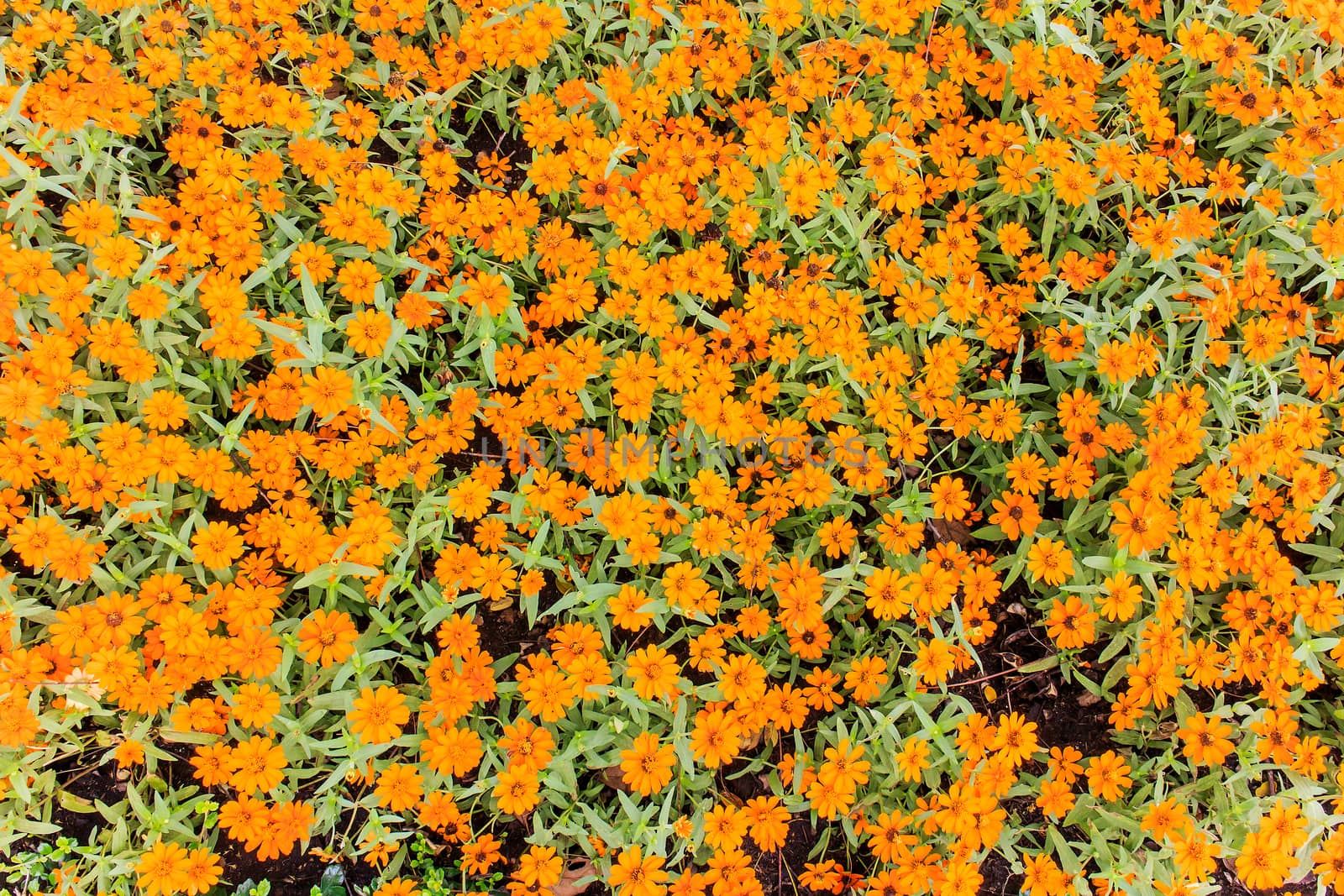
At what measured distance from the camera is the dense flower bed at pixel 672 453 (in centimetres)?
255

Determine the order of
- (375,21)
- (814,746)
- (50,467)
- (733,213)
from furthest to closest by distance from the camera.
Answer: (375,21) → (733,213) → (814,746) → (50,467)

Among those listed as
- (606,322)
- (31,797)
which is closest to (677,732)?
(606,322)

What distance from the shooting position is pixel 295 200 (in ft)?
10.3

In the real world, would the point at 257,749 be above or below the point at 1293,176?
below

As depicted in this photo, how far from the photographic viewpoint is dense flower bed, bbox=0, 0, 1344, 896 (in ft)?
8.36

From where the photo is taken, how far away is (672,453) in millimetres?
2914

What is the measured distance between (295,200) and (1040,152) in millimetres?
2818

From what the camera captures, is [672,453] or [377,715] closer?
[377,715]

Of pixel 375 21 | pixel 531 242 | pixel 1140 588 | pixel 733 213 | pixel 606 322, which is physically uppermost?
pixel 375 21

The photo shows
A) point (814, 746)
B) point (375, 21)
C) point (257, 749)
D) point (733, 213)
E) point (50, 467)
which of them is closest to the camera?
point (257, 749)

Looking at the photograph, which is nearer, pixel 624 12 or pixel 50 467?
pixel 50 467

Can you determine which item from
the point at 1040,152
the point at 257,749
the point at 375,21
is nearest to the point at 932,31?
the point at 1040,152

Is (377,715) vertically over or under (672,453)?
under

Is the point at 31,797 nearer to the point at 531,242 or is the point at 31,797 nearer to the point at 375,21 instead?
the point at 531,242
